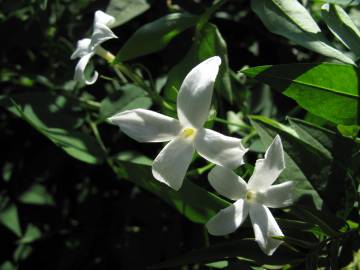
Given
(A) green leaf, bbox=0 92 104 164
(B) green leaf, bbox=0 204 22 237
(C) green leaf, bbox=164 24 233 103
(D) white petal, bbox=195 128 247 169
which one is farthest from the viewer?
(B) green leaf, bbox=0 204 22 237

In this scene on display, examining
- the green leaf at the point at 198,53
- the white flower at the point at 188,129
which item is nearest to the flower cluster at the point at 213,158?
the white flower at the point at 188,129

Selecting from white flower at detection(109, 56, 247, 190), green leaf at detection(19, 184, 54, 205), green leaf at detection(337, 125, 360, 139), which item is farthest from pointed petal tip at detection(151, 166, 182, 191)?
green leaf at detection(19, 184, 54, 205)

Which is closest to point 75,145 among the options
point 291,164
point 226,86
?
point 226,86

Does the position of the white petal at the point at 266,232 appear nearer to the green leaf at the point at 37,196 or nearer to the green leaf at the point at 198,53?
the green leaf at the point at 198,53

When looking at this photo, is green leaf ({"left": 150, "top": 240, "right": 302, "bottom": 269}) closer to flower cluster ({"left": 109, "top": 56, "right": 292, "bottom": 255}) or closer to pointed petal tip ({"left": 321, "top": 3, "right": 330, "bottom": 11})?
flower cluster ({"left": 109, "top": 56, "right": 292, "bottom": 255})

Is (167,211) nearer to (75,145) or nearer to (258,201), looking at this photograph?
(75,145)
